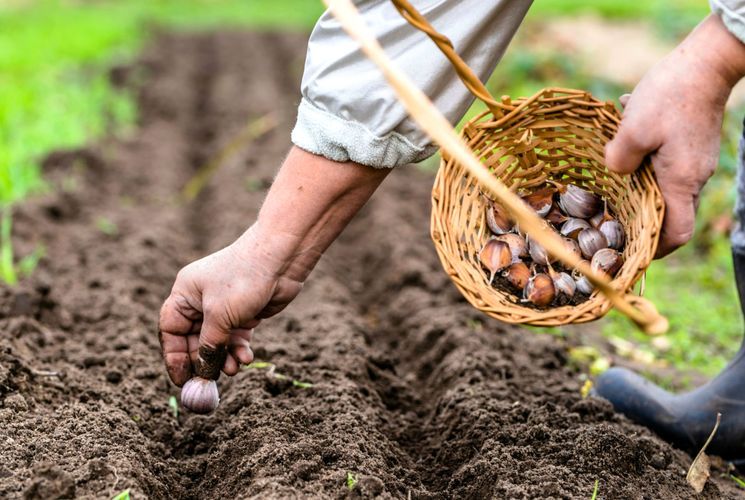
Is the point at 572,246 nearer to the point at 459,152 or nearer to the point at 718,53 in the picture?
the point at 718,53

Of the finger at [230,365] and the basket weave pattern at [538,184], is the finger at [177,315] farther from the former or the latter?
the basket weave pattern at [538,184]

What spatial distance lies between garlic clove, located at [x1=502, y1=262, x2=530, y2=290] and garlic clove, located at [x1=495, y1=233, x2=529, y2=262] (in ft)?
0.07

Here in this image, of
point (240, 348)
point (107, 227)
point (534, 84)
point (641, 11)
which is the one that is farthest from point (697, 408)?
point (641, 11)

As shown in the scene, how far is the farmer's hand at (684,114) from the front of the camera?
177 cm

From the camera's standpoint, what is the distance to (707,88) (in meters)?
1.77

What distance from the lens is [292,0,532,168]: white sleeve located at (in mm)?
1922

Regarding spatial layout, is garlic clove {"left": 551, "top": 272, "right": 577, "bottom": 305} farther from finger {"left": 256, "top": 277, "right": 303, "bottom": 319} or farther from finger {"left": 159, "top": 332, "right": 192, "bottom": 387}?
finger {"left": 159, "top": 332, "right": 192, "bottom": 387}

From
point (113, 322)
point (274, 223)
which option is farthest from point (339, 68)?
point (113, 322)

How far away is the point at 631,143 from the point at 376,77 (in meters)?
0.55

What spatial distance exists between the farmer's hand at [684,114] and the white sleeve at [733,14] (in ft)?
0.08

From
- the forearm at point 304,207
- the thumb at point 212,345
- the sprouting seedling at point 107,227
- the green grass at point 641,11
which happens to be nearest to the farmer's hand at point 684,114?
the forearm at point 304,207

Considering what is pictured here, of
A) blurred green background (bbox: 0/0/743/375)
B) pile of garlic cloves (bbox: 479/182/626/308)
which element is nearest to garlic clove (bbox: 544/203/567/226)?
pile of garlic cloves (bbox: 479/182/626/308)

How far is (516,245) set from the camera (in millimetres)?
2111

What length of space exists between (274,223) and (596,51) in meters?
7.52
